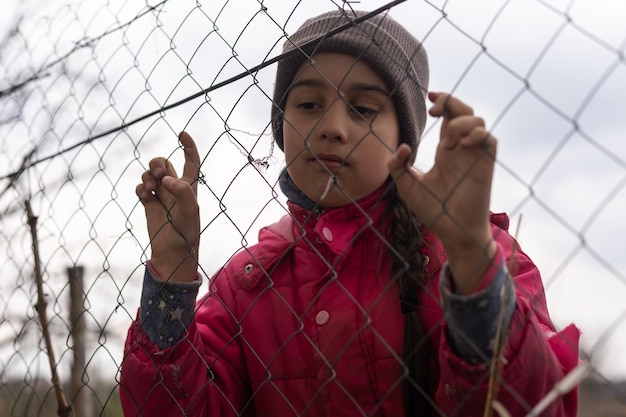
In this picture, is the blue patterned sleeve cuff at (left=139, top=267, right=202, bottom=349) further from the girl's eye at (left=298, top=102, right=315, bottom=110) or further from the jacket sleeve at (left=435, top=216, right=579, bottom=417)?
the jacket sleeve at (left=435, top=216, right=579, bottom=417)

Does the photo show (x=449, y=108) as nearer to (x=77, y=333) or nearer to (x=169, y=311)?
(x=169, y=311)

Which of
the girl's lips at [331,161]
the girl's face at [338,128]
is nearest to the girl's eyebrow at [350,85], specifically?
the girl's face at [338,128]

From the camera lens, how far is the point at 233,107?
5.07 feet

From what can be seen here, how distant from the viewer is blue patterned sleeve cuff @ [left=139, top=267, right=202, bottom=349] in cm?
155

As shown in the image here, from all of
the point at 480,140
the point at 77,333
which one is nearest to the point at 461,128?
the point at 480,140

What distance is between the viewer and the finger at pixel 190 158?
5.34ft

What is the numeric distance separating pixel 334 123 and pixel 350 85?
132 millimetres

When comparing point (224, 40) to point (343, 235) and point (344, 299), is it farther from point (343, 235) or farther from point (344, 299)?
point (344, 299)

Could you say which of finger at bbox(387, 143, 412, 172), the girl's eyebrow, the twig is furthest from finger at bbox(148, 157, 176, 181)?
the twig

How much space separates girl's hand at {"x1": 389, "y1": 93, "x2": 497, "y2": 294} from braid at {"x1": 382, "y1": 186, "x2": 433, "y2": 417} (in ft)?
0.70

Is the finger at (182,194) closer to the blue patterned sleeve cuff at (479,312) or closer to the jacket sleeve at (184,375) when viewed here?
the jacket sleeve at (184,375)

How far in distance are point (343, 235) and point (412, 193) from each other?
456 millimetres

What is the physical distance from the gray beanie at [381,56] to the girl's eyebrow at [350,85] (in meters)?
0.04

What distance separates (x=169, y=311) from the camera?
5.11 ft
